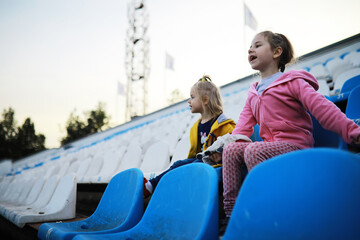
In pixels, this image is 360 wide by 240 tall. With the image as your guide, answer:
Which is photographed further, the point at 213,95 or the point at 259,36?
the point at 213,95

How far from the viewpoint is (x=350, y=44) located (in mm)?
4336

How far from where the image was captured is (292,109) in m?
1.11

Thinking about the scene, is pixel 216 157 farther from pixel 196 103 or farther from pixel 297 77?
pixel 196 103

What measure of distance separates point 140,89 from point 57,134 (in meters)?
19.8

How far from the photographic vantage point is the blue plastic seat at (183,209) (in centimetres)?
62

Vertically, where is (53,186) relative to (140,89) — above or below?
below

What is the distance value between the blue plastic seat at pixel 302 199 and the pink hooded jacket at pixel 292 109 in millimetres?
538

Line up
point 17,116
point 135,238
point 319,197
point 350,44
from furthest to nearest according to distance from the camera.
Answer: point 17,116 < point 350,44 < point 135,238 < point 319,197

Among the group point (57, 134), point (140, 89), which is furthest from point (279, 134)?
point (57, 134)

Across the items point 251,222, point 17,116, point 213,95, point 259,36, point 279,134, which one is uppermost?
point 17,116

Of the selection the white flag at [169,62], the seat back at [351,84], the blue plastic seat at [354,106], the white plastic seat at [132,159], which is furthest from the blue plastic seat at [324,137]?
the white flag at [169,62]

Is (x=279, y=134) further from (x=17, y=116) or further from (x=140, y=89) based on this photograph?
(x=17, y=116)

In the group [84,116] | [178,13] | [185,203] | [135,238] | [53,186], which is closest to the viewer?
[185,203]

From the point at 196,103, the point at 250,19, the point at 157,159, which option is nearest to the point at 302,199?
the point at 196,103
